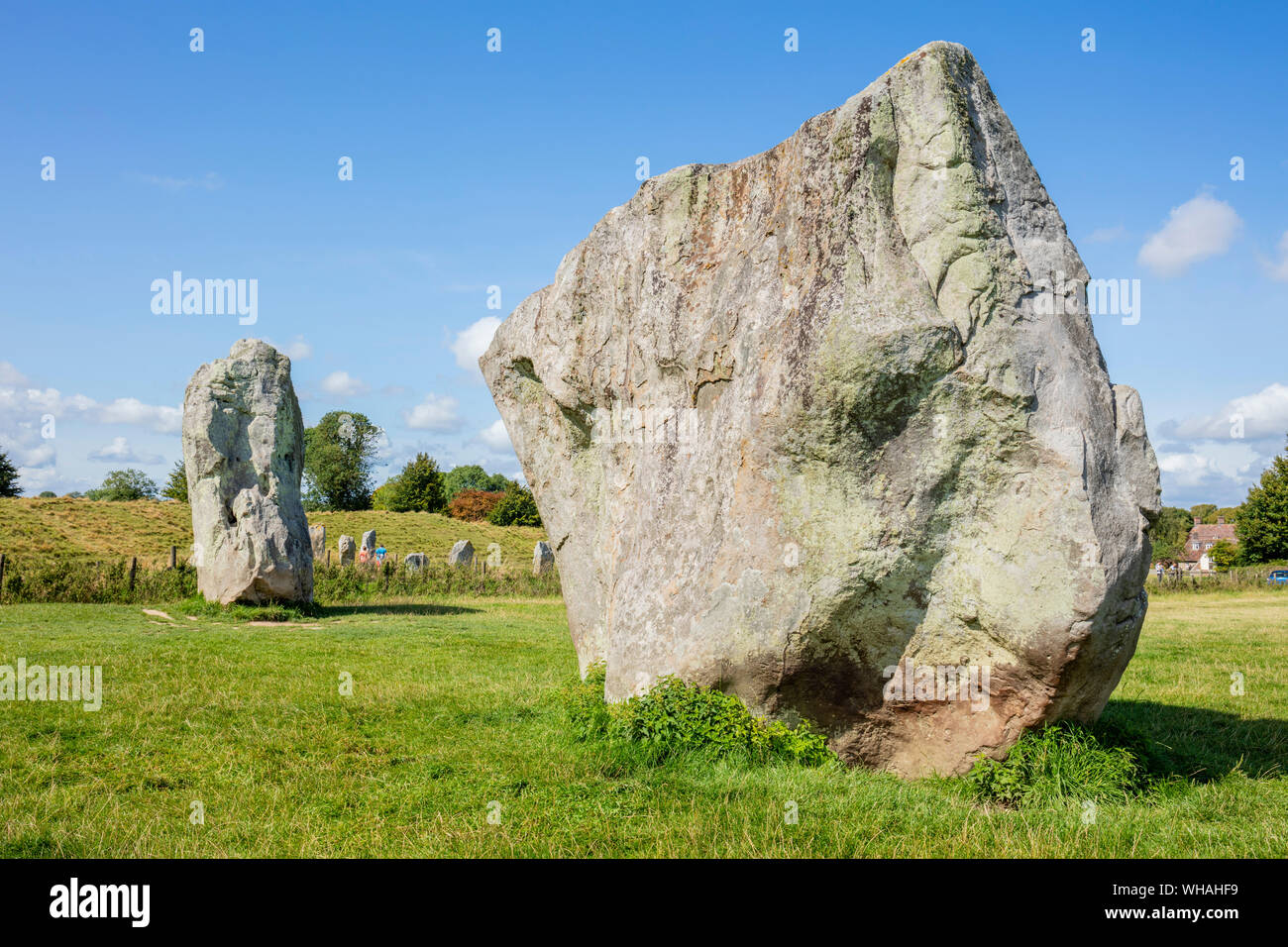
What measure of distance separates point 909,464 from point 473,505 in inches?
3283

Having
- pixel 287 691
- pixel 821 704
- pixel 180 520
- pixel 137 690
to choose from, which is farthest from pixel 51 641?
pixel 180 520

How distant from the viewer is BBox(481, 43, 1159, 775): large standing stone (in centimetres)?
683

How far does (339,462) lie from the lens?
82.6 meters

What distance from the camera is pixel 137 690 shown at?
10891mm

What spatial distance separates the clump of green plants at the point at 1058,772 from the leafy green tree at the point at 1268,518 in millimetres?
58271

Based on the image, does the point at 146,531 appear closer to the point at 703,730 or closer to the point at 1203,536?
the point at 703,730

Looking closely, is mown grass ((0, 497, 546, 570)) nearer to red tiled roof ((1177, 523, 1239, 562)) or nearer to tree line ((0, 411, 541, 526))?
tree line ((0, 411, 541, 526))

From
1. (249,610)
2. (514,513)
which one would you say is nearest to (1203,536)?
(514,513)

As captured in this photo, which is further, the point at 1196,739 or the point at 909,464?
the point at 1196,739

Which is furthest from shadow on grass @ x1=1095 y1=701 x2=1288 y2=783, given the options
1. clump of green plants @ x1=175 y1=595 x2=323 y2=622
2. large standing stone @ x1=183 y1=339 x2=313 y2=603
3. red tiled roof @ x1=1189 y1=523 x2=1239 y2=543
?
red tiled roof @ x1=1189 y1=523 x2=1239 y2=543

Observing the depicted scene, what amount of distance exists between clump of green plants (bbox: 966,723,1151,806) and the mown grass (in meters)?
30.9

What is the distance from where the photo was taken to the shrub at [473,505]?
87438 millimetres
